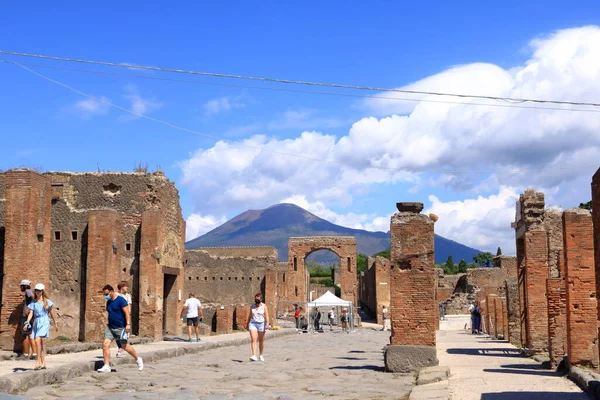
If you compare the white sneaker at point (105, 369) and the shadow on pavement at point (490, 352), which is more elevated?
the white sneaker at point (105, 369)

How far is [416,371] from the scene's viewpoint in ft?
37.7

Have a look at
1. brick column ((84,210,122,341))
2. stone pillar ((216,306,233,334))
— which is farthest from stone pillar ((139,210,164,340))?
stone pillar ((216,306,233,334))

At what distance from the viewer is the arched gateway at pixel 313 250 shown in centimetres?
4862

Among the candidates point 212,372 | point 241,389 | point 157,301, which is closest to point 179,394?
point 241,389

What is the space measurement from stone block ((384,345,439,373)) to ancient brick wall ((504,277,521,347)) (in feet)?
25.0

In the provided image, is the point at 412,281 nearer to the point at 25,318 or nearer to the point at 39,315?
the point at 39,315

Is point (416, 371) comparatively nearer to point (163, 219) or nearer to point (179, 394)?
point (179, 394)

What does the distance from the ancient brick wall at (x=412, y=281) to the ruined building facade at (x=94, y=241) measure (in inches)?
278

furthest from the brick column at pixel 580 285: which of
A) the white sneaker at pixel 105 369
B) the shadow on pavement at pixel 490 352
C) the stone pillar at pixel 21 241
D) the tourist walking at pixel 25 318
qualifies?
the stone pillar at pixel 21 241

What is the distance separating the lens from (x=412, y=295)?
11.9 meters

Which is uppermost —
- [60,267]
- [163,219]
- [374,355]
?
[163,219]

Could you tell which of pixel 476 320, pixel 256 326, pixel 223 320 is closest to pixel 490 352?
pixel 256 326

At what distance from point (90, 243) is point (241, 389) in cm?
977

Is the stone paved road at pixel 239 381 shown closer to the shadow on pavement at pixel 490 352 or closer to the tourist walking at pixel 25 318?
the tourist walking at pixel 25 318
